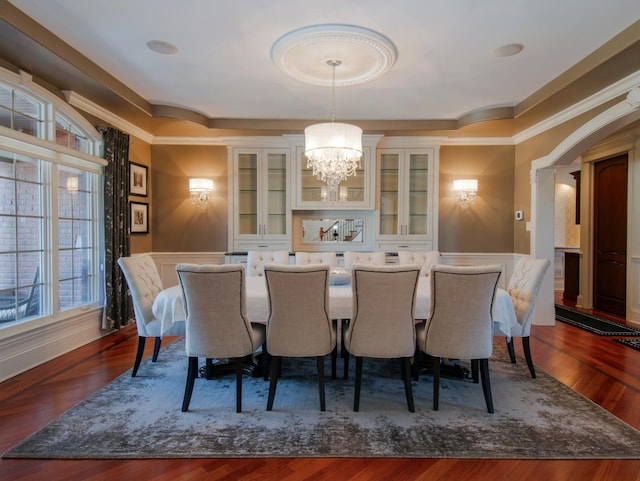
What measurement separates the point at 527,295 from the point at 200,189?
4.10m

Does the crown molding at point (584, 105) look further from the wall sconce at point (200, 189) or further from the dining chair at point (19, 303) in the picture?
the dining chair at point (19, 303)

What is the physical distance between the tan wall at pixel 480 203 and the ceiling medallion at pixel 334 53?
251 centimetres

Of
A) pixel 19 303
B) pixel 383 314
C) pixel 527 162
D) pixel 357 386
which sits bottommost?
pixel 357 386

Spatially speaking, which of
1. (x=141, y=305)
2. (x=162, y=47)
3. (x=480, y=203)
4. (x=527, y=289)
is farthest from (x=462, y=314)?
(x=480, y=203)

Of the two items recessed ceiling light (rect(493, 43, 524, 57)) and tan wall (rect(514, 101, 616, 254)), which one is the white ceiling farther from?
tan wall (rect(514, 101, 616, 254))

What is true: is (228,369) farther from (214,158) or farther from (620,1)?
(620,1)

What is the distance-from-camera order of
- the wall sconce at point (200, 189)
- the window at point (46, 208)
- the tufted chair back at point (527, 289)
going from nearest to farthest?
the tufted chair back at point (527, 289)
the window at point (46, 208)
the wall sconce at point (200, 189)

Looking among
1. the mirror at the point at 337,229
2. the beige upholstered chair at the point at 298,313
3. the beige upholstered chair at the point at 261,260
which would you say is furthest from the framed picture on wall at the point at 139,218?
the beige upholstered chair at the point at 298,313

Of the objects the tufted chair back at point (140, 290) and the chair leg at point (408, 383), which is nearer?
the chair leg at point (408, 383)

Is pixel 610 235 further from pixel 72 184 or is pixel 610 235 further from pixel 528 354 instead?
pixel 72 184

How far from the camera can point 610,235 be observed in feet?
17.1

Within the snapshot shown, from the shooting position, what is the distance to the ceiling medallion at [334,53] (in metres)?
2.60

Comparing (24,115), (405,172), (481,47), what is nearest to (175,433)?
(24,115)

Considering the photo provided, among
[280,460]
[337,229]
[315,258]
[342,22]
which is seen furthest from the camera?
[337,229]
